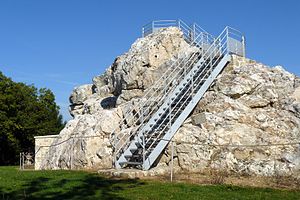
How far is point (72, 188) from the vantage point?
49.5 feet

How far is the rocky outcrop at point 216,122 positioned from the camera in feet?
62.6

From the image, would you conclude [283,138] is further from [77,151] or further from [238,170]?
[77,151]

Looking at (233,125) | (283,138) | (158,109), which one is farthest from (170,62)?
(283,138)

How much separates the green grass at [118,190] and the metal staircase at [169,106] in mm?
3077

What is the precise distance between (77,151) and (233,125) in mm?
8741

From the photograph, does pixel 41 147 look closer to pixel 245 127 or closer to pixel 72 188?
pixel 245 127

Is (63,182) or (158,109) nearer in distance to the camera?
(63,182)

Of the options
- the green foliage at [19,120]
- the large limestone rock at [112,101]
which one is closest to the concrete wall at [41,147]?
the large limestone rock at [112,101]

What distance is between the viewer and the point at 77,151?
2370 centimetres

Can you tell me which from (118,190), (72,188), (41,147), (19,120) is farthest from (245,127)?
(19,120)

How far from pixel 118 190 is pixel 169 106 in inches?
263

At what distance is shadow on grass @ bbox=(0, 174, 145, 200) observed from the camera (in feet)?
44.5

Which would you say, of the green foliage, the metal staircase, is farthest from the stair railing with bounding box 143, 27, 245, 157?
the green foliage

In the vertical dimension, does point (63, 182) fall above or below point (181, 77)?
below
